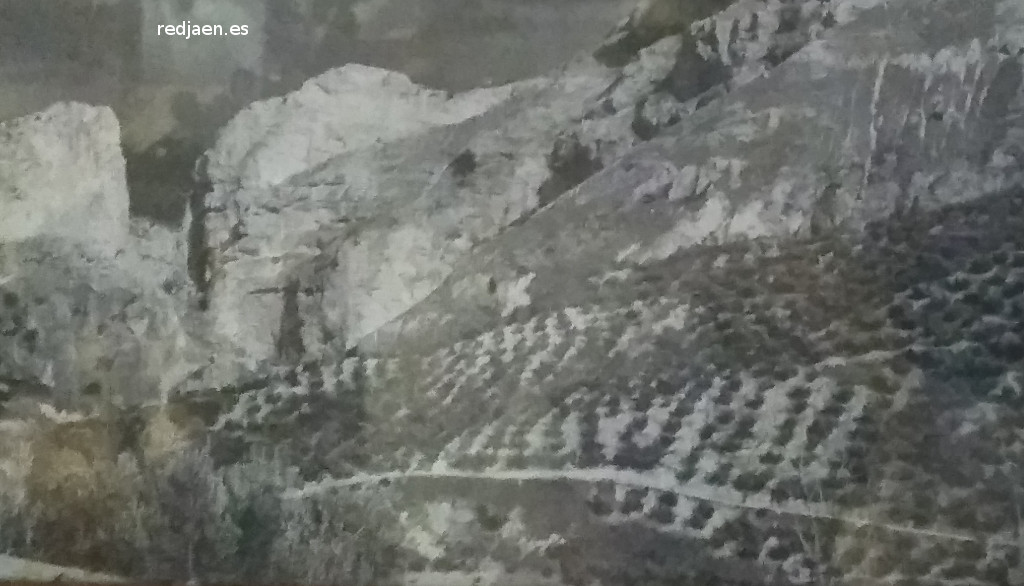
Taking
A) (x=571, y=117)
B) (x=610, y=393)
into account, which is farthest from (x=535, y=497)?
(x=571, y=117)

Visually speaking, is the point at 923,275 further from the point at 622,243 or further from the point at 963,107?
the point at 622,243

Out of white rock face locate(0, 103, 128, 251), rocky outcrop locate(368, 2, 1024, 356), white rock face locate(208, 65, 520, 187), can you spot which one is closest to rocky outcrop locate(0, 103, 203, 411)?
white rock face locate(0, 103, 128, 251)

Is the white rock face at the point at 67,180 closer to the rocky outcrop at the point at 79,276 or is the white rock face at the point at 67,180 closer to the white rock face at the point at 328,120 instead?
the rocky outcrop at the point at 79,276

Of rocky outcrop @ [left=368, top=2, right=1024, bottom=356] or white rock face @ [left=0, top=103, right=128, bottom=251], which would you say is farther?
white rock face @ [left=0, top=103, right=128, bottom=251]

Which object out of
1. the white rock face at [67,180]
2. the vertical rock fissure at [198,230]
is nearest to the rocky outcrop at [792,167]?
the vertical rock fissure at [198,230]

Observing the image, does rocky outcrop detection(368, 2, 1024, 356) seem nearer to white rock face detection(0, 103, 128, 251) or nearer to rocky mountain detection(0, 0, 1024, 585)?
rocky mountain detection(0, 0, 1024, 585)

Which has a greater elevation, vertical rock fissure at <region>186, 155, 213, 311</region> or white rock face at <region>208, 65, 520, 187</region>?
white rock face at <region>208, 65, 520, 187</region>

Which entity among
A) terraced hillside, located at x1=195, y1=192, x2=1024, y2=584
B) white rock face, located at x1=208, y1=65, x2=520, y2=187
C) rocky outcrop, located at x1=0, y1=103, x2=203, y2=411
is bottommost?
terraced hillside, located at x1=195, y1=192, x2=1024, y2=584
